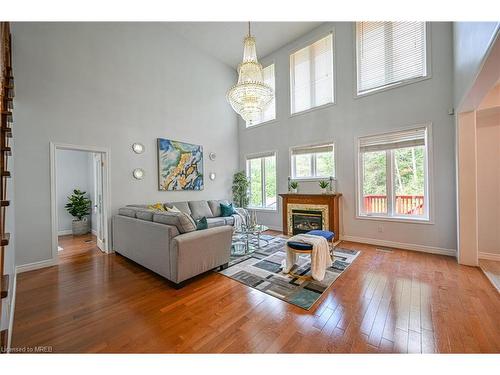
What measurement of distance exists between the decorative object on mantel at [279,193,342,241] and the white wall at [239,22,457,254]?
35 cm

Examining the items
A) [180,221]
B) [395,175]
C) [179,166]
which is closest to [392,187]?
[395,175]

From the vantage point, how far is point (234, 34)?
17.1 ft

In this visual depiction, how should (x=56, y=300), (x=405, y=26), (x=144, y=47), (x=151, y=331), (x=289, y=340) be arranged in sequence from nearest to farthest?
1. (x=289, y=340)
2. (x=151, y=331)
3. (x=56, y=300)
4. (x=405, y=26)
5. (x=144, y=47)

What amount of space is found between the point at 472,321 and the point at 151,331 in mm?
2805

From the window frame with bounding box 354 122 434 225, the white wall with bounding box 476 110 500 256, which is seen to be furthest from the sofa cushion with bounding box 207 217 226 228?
the white wall with bounding box 476 110 500 256

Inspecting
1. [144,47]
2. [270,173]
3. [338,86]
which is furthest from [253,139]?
[144,47]

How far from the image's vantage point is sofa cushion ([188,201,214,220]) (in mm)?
5166

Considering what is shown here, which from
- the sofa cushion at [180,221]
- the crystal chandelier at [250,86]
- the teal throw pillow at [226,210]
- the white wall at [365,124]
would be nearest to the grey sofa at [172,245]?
the sofa cushion at [180,221]

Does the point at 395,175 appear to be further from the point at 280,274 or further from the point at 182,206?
the point at 182,206

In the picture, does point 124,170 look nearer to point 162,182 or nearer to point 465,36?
point 162,182

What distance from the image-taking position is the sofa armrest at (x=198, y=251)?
2471 millimetres

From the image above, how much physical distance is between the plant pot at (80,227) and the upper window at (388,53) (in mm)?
7840

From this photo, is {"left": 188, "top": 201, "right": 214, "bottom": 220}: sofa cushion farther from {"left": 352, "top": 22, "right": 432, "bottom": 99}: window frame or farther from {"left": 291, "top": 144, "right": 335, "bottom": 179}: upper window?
{"left": 352, "top": 22, "right": 432, "bottom": 99}: window frame

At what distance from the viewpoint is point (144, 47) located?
468 cm
